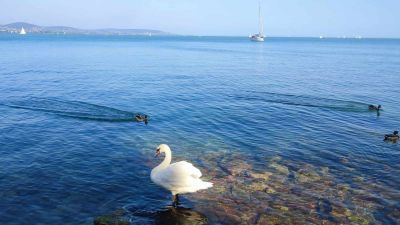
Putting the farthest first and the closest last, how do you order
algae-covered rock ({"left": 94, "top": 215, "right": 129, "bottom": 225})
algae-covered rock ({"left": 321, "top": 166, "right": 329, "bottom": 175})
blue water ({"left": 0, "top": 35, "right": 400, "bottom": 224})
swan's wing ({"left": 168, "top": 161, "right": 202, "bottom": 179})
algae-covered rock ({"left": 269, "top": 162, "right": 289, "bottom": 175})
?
algae-covered rock ({"left": 321, "top": 166, "right": 329, "bottom": 175}) < algae-covered rock ({"left": 269, "top": 162, "right": 289, "bottom": 175}) < blue water ({"left": 0, "top": 35, "right": 400, "bottom": 224}) < swan's wing ({"left": 168, "top": 161, "right": 202, "bottom": 179}) < algae-covered rock ({"left": 94, "top": 215, "right": 129, "bottom": 225})

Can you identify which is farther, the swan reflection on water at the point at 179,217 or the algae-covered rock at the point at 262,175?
the algae-covered rock at the point at 262,175

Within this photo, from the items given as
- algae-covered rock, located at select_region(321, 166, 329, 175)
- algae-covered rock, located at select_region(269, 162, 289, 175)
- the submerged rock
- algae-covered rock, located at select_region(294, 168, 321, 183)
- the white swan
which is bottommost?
algae-covered rock, located at select_region(321, 166, 329, 175)

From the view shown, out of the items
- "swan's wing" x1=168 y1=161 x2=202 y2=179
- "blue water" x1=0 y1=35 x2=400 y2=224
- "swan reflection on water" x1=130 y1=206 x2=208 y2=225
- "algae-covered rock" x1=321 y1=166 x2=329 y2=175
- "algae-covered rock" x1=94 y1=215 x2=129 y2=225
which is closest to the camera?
"algae-covered rock" x1=94 y1=215 x2=129 y2=225

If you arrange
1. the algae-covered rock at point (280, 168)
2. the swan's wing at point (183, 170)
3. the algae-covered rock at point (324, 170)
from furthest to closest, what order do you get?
1. the algae-covered rock at point (324, 170)
2. the algae-covered rock at point (280, 168)
3. the swan's wing at point (183, 170)

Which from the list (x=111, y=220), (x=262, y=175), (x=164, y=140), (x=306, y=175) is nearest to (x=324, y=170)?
(x=306, y=175)

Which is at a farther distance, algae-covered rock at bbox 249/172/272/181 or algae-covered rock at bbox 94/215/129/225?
algae-covered rock at bbox 249/172/272/181

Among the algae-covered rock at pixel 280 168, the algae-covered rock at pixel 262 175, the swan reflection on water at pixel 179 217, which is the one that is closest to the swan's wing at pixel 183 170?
the swan reflection on water at pixel 179 217

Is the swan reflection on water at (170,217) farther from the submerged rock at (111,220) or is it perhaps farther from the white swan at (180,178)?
the white swan at (180,178)

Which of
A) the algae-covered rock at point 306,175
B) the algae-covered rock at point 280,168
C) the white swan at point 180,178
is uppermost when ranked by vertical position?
the white swan at point 180,178

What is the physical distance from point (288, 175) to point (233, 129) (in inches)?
386

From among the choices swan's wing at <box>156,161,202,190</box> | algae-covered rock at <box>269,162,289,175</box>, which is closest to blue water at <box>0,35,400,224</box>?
algae-covered rock at <box>269,162,289,175</box>

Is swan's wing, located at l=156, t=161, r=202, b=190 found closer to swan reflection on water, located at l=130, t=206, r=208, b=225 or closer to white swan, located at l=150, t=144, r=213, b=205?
white swan, located at l=150, t=144, r=213, b=205

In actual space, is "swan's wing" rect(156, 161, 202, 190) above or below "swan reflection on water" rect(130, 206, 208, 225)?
above

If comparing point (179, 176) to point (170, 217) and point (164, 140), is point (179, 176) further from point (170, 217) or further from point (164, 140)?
point (164, 140)
